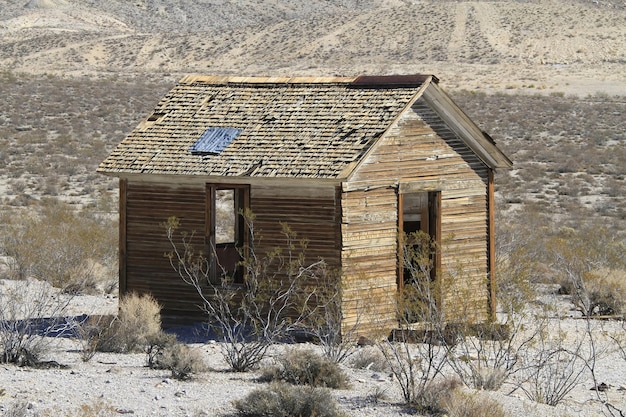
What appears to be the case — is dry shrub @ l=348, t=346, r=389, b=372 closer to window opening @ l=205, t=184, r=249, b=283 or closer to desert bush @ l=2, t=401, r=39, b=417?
window opening @ l=205, t=184, r=249, b=283

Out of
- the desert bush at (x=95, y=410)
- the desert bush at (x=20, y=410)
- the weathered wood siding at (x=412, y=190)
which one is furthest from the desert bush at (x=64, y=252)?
the desert bush at (x=95, y=410)

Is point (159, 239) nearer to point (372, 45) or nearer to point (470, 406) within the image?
point (470, 406)

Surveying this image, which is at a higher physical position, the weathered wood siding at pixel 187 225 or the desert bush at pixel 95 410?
the weathered wood siding at pixel 187 225

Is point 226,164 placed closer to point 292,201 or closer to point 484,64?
point 292,201

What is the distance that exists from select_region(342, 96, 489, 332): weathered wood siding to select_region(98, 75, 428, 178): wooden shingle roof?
0.31m

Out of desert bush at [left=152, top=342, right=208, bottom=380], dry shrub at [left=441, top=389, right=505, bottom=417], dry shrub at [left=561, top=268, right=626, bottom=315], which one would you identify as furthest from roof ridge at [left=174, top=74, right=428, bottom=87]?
dry shrub at [left=441, top=389, right=505, bottom=417]

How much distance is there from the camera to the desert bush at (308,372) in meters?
10.6

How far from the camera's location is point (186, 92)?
51.8 feet

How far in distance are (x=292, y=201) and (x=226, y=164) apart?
949 millimetres

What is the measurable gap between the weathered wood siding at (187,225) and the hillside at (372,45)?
43.6m

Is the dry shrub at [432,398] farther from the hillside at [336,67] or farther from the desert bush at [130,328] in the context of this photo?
the hillside at [336,67]

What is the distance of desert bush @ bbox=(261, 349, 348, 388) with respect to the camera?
10.6m

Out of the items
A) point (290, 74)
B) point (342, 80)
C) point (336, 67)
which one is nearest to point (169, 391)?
point (342, 80)

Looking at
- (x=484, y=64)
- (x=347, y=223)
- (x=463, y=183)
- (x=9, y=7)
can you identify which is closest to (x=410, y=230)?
(x=463, y=183)
